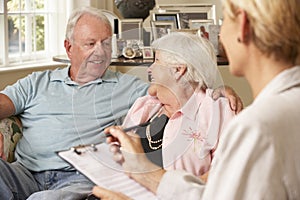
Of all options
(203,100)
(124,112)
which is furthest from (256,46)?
(124,112)

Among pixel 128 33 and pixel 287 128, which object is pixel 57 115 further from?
pixel 287 128

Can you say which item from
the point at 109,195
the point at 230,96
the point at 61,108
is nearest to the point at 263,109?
the point at 109,195

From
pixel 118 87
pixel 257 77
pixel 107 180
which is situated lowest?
pixel 107 180

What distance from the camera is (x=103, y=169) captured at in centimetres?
171

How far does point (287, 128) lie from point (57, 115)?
172cm

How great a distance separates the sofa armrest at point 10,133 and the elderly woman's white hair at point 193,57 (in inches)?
39.6

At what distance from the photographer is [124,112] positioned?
A: 2268 millimetres

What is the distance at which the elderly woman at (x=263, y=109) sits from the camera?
39.6 inches

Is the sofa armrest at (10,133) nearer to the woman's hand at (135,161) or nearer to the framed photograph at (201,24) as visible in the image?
the woman's hand at (135,161)

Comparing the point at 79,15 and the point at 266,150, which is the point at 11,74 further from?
the point at 266,150

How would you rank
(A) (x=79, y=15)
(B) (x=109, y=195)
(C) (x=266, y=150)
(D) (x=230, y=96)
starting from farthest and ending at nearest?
(A) (x=79, y=15) < (D) (x=230, y=96) < (B) (x=109, y=195) < (C) (x=266, y=150)

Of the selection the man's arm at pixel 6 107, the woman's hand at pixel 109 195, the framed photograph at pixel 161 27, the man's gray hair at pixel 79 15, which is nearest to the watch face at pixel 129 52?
the framed photograph at pixel 161 27

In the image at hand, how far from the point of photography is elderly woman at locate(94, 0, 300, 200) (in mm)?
1005

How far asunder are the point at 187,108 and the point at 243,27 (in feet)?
2.92
